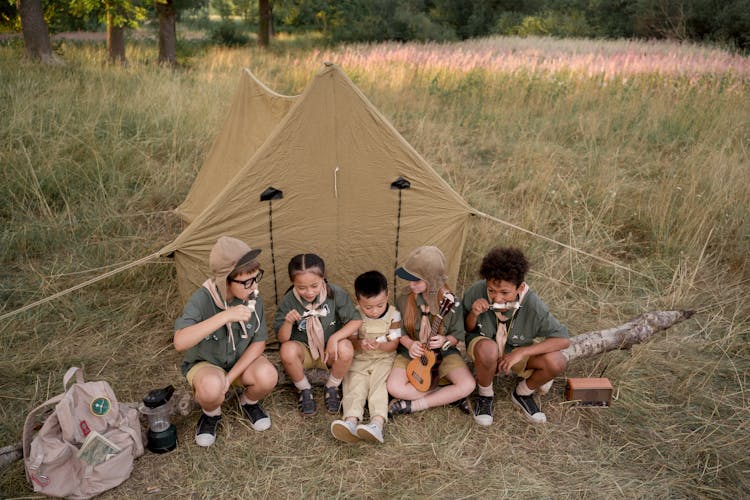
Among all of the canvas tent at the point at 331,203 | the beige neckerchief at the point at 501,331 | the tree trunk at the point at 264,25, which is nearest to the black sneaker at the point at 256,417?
the canvas tent at the point at 331,203

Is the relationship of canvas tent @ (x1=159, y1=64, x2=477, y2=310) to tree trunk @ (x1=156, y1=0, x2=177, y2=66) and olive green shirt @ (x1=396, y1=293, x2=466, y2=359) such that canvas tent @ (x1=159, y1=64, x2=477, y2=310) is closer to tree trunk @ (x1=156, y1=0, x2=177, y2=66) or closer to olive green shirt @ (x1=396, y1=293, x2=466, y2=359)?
olive green shirt @ (x1=396, y1=293, x2=466, y2=359)

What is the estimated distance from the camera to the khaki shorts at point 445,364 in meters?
3.03

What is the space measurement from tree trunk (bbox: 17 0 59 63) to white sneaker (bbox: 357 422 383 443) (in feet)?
27.2

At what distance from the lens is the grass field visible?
8.62 ft

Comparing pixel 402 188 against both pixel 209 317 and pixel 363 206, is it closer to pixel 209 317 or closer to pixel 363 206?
pixel 363 206

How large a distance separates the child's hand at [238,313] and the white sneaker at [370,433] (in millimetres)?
800

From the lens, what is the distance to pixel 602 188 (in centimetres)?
523

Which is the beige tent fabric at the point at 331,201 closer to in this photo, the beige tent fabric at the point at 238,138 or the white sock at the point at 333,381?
the white sock at the point at 333,381

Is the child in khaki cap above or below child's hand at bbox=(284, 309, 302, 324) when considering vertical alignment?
below

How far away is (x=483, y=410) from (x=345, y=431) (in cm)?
82

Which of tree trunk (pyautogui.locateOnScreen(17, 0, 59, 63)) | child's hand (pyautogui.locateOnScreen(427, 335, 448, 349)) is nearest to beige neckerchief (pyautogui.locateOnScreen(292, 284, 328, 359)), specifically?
child's hand (pyautogui.locateOnScreen(427, 335, 448, 349))

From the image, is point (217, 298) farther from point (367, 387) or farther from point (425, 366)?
point (425, 366)

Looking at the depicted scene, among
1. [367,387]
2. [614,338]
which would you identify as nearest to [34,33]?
[367,387]

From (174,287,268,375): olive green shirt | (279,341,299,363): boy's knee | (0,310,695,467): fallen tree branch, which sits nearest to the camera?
(174,287,268,375): olive green shirt
